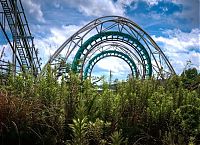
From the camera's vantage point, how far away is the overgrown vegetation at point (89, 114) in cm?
341

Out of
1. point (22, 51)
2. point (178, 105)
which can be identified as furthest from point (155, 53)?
point (178, 105)

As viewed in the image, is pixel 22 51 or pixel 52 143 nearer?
pixel 52 143

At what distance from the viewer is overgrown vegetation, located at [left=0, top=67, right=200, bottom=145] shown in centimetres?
341

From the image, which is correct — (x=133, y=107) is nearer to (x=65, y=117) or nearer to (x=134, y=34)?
(x=65, y=117)

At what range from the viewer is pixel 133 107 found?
13.3 feet

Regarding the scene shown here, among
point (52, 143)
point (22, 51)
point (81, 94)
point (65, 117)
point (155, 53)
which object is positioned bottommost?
point (52, 143)

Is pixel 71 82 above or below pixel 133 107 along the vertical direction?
above

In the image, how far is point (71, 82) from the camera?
3787 mm

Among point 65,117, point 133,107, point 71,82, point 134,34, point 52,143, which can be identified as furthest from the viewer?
point 134,34

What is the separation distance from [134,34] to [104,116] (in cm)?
2597

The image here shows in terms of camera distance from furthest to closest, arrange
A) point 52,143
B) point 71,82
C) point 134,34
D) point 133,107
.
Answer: point 134,34
point 133,107
point 71,82
point 52,143

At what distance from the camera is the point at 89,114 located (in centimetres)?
366

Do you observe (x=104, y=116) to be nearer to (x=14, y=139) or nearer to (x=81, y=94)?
(x=81, y=94)

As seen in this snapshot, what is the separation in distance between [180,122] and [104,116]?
890 millimetres
